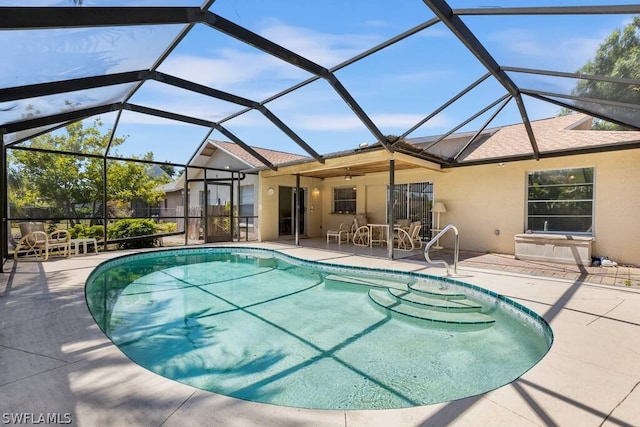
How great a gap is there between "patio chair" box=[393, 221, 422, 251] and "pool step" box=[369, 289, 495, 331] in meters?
4.35

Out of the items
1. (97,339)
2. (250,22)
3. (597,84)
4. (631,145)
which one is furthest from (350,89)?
(631,145)

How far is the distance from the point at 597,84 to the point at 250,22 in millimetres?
4980

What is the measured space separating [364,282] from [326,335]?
2565 millimetres

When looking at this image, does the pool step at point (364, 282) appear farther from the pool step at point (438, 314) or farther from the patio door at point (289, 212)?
the patio door at point (289, 212)

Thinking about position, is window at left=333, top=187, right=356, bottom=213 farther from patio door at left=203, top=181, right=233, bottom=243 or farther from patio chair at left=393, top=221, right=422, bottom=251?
patio door at left=203, top=181, right=233, bottom=243

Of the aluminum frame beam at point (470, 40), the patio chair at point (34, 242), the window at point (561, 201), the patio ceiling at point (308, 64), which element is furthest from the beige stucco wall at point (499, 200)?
the patio chair at point (34, 242)

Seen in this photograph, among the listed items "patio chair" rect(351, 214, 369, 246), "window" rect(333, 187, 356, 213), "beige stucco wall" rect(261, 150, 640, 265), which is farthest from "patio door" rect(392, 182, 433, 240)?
"window" rect(333, 187, 356, 213)

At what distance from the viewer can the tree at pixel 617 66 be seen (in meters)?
3.43

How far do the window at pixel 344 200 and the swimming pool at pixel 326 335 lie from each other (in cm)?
605

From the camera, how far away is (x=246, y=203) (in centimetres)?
1284

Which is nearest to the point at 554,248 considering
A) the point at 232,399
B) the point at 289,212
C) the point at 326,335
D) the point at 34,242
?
the point at 326,335

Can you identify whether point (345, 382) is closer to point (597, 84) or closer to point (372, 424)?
point (372, 424)

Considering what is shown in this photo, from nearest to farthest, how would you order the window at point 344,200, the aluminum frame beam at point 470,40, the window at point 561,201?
Answer: the aluminum frame beam at point 470,40 < the window at point 561,201 < the window at point 344,200

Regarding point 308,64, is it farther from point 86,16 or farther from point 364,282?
point 364,282
